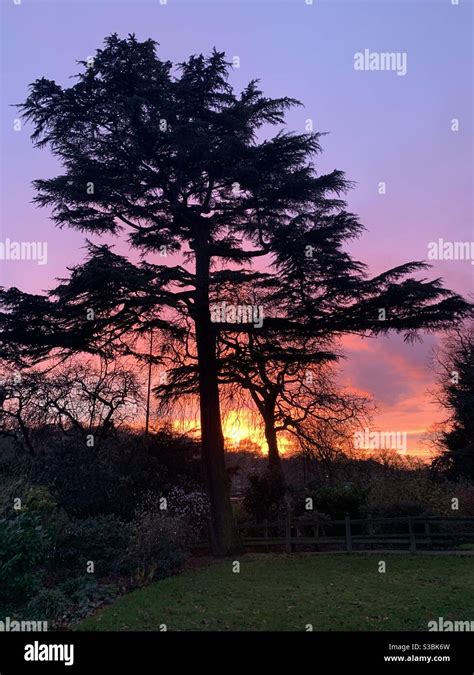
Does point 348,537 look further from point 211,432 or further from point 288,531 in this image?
point 211,432

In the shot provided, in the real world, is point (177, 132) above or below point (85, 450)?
above

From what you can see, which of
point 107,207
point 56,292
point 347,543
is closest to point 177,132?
point 107,207

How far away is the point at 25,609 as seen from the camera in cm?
1078

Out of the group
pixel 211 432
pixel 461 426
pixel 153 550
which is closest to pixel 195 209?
pixel 211 432

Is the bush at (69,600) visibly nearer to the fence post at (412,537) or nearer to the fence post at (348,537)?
the fence post at (348,537)

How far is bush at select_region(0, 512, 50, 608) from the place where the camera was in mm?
9273

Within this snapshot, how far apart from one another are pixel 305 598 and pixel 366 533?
9256 millimetres

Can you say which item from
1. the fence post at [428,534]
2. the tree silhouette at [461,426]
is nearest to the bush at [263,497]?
the fence post at [428,534]

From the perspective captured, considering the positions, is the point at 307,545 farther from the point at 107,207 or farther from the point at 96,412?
the point at 107,207

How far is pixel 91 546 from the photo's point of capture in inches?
639

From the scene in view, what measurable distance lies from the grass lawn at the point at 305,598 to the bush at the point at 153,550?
1.84ft

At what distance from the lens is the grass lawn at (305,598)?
34.4 feet

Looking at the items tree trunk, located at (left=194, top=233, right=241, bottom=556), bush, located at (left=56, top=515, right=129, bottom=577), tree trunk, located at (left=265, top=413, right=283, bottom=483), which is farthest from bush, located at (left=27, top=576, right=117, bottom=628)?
tree trunk, located at (left=265, top=413, right=283, bottom=483)

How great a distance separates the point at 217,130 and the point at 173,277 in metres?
5.59
